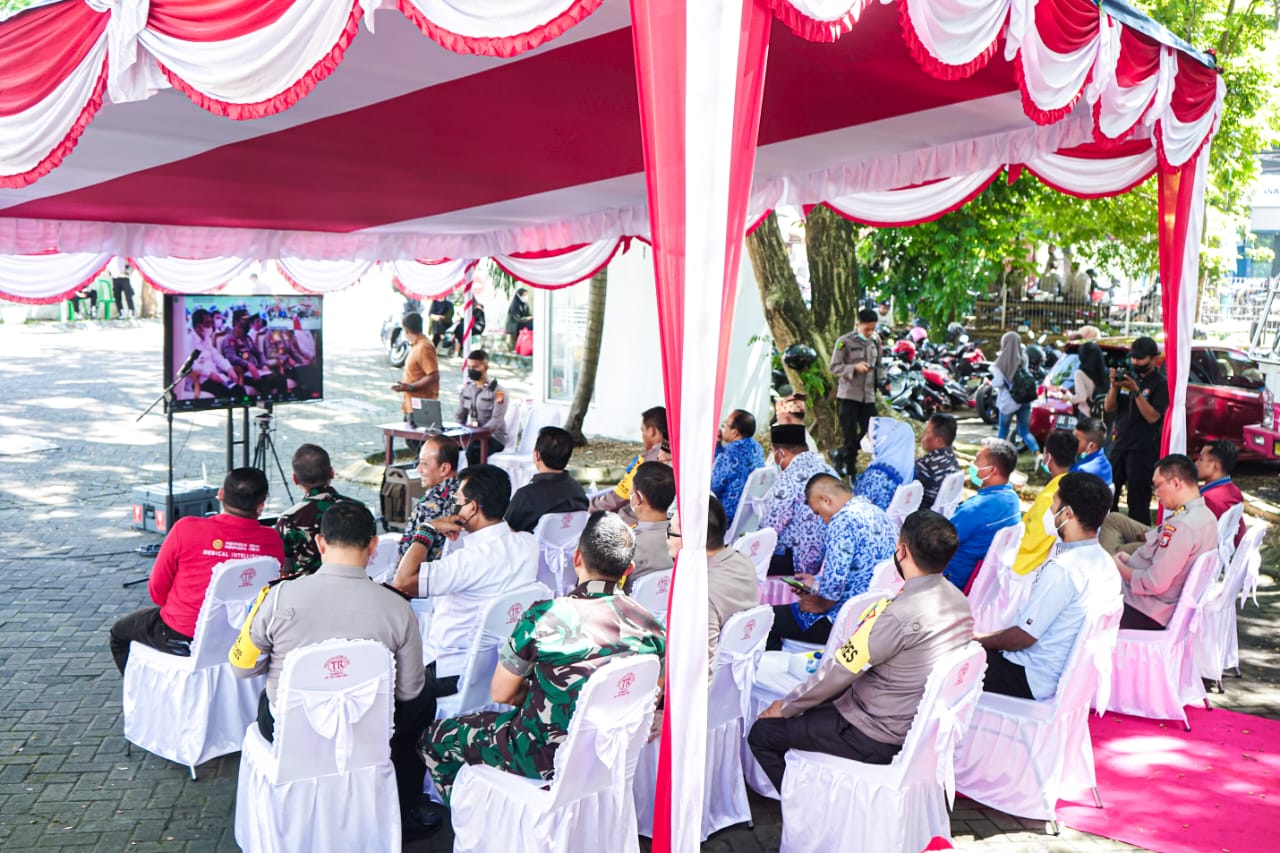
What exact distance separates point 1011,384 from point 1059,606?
799 cm

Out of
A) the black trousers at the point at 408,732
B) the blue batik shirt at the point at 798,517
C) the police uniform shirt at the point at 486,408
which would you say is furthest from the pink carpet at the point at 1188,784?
the police uniform shirt at the point at 486,408

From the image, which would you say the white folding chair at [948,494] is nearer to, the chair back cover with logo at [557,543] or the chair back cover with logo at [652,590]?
the chair back cover with logo at [557,543]

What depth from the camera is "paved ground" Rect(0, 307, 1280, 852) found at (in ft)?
13.1

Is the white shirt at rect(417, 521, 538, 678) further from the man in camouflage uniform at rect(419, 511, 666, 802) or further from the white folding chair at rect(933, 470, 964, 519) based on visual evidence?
the white folding chair at rect(933, 470, 964, 519)

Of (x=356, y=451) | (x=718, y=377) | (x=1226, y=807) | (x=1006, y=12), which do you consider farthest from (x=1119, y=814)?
(x=356, y=451)

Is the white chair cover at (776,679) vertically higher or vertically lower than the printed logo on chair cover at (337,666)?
lower

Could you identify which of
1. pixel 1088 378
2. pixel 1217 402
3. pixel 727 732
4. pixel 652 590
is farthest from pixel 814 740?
pixel 1217 402

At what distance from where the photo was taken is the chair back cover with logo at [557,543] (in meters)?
5.74

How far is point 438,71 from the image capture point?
4145mm

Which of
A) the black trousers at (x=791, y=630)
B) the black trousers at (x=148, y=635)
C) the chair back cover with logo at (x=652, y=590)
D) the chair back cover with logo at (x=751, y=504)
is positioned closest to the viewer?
the chair back cover with logo at (x=652, y=590)

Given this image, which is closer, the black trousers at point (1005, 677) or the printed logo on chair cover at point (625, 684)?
the printed logo on chair cover at point (625, 684)

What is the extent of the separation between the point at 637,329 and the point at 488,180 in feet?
20.5

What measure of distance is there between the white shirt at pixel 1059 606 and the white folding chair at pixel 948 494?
1967 millimetres

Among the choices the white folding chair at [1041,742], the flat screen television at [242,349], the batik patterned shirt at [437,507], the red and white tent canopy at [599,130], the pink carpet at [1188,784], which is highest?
the red and white tent canopy at [599,130]
